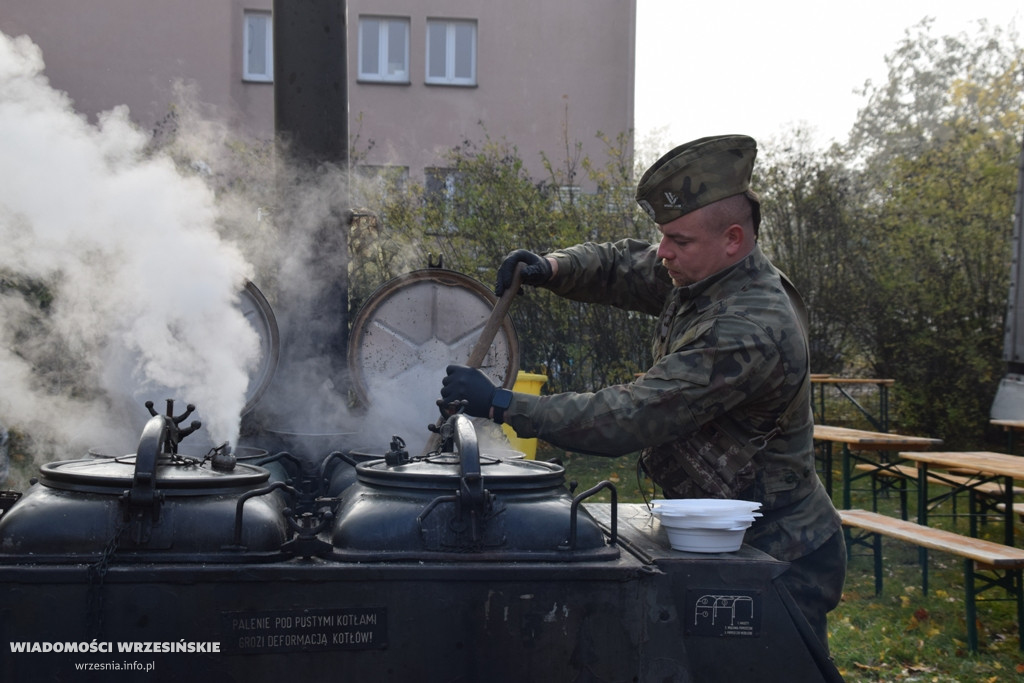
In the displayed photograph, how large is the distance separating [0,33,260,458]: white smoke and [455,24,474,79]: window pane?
13.3m

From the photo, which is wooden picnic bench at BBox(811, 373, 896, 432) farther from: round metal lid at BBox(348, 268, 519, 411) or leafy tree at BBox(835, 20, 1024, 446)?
round metal lid at BBox(348, 268, 519, 411)

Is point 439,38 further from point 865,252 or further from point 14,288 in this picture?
point 14,288

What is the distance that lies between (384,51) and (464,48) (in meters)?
1.50

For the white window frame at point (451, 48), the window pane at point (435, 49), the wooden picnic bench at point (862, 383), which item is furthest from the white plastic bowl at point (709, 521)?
the window pane at point (435, 49)

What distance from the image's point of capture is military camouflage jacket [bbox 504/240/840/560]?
2.66m

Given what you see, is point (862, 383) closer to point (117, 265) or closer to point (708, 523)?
point (117, 265)

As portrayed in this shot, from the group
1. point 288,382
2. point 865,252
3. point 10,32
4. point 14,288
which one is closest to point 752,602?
point 288,382

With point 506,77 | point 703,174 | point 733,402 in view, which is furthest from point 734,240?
point 506,77

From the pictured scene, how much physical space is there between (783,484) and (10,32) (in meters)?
14.3

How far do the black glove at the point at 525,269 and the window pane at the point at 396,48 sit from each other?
1485 centimetres

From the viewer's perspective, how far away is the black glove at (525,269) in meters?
3.41

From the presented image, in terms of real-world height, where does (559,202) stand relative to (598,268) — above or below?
above

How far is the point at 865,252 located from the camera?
1186cm

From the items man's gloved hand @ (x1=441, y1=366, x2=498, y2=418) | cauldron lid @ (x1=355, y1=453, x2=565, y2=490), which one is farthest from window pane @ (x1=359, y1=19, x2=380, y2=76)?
cauldron lid @ (x1=355, y1=453, x2=565, y2=490)
